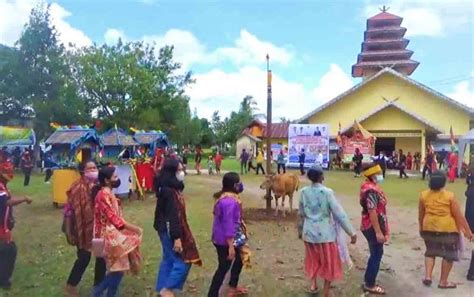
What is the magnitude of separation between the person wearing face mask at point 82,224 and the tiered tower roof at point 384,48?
44.4 m

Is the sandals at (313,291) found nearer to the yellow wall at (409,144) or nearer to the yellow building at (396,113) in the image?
the yellow building at (396,113)

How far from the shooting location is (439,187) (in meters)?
6.07

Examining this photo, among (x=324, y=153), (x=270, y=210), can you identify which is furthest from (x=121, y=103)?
(x=270, y=210)

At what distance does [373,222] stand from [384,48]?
4666cm

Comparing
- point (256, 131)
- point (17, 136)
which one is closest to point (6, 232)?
point (17, 136)

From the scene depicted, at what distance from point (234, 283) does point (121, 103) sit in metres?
35.3

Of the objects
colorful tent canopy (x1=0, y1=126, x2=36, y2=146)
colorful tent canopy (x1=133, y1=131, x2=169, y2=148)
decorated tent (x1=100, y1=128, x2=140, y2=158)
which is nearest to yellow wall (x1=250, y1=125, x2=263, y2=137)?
colorful tent canopy (x1=0, y1=126, x2=36, y2=146)

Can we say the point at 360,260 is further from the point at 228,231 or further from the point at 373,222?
the point at 228,231

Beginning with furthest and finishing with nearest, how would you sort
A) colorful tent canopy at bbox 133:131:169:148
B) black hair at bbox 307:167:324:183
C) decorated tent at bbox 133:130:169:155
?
colorful tent canopy at bbox 133:131:169:148, decorated tent at bbox 133:130:169:155, black hair at bbox 307:167:324:183

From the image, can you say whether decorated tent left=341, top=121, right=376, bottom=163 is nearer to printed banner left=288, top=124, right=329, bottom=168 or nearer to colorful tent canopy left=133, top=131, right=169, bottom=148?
printed banner left=288, top=124, right=329, bottom=168

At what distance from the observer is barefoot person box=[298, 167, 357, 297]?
5.49m

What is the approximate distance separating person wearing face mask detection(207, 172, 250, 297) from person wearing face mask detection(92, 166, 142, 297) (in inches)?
34.0

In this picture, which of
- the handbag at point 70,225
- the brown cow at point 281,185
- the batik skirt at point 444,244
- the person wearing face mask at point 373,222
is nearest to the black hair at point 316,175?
the person wearing face mask at point 373,222

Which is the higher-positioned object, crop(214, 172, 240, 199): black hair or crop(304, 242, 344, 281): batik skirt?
crop(214, 172, 240, 199): black hair
